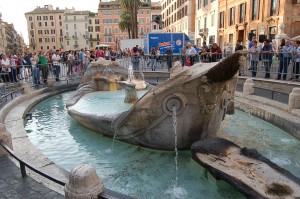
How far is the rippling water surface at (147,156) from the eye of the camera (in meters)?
4.62

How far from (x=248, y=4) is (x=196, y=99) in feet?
90.2

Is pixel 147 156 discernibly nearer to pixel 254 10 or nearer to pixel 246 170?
pixel 246 170

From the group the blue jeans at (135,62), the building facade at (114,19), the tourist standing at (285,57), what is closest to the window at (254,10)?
the blue jeans at (135,62)

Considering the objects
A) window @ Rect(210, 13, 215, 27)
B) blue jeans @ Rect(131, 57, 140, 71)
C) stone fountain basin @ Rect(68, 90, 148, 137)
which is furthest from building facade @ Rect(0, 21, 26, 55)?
stone fountain basin @ Rect(68, 90, 148, 137)

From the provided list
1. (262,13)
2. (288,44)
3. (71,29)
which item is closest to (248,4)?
(262,13)

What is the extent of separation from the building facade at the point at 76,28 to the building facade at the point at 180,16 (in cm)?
3890

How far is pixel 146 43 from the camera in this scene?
28172mm

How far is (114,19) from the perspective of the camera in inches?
3708

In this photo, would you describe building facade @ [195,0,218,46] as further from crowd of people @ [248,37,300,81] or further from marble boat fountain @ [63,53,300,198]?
marble boat fountain @ [63,53,300,198]

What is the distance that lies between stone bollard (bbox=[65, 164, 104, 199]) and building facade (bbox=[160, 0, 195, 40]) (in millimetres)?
50737

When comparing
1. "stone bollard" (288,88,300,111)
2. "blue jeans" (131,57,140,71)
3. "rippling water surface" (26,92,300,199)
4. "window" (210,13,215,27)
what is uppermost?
"window" (210,13,215,27)

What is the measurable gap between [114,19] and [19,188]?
94885mm

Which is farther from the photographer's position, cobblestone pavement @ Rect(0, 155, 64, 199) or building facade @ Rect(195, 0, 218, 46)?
building facade @ Rect(195, 0, 218, 46)

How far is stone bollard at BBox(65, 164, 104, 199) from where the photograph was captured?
3.08 m
